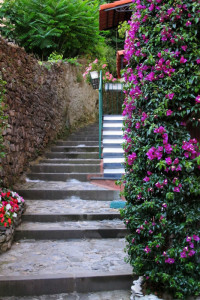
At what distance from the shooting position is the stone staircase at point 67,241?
2.65 meters

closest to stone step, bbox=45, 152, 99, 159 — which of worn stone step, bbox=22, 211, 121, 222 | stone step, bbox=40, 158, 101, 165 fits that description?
stone step, bbox=40, 158, 101, 165

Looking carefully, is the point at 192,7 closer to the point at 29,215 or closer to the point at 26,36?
the point at 29,215

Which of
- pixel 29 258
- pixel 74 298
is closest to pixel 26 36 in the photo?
pixel 29 258

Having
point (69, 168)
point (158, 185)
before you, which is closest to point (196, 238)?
point (158, 185)

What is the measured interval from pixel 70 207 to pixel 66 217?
41 centimetres

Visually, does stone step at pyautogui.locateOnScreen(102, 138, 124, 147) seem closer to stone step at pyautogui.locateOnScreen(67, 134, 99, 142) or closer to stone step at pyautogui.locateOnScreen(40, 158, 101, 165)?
stone step at pyautogui.locateOnScreen(40, 158, 101, 165)

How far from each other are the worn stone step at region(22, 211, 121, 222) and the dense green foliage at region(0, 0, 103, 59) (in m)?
6.22

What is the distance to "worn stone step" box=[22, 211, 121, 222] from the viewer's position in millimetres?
4000

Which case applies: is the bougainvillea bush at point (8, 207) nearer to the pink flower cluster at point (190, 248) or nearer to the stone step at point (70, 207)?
the stone step at point (70, 207)

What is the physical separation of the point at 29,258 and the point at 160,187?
5.69ft

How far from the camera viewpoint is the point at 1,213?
3.35m

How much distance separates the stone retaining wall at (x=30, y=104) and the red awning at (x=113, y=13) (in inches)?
67.6

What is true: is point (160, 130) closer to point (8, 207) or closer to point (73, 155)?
point (8, 207)

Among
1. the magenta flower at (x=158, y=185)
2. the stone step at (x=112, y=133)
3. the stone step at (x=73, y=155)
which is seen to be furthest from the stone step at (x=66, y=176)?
the magenta flower at (x=158, y=185)
